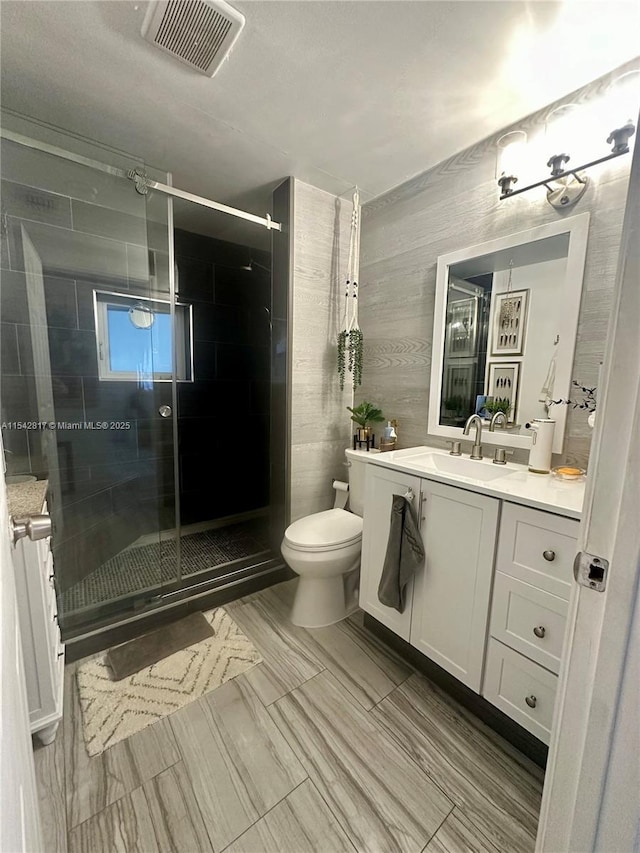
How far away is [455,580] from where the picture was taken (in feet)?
4.43

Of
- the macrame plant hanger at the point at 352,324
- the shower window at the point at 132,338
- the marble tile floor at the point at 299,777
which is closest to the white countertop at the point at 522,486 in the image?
the macrame plant hanger at the point at 352,324

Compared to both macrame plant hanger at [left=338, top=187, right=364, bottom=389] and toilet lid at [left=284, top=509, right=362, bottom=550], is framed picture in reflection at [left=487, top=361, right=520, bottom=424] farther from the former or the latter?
toilet lid at [left=284, top=509, right=362, bottom=550]

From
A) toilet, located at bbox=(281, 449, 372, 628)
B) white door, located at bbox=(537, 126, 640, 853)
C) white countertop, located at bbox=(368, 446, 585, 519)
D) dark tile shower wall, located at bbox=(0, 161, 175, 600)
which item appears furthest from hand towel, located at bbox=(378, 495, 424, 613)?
dark tile shower wall, located at bbox=(0, 161, 175, 600)

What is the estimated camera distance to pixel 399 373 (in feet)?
7.06

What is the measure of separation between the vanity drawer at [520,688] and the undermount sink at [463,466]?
662 mm

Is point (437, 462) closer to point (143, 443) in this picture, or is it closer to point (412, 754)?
point (412, 754)

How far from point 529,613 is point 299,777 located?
0.92m

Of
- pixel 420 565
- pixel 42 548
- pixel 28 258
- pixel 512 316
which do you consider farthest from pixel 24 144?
pixel 420 565

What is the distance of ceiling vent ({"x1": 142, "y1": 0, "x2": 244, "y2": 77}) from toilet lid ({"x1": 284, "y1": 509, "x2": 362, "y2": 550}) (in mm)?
1976

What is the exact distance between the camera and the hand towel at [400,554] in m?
1.46

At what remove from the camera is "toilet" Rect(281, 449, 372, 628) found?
175cm

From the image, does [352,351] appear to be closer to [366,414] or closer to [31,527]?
[366,414]

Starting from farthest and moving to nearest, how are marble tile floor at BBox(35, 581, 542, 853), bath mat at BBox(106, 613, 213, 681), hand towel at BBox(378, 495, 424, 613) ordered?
1. bath mat at BBox(106, 613, 213, 681)
2. hand towel at BBox(378, 495, 424, 613)
3. marble tile floor at BBox(35, 581, 542, 853)

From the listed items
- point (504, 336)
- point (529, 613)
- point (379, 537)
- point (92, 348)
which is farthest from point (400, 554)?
point (92, 348)
